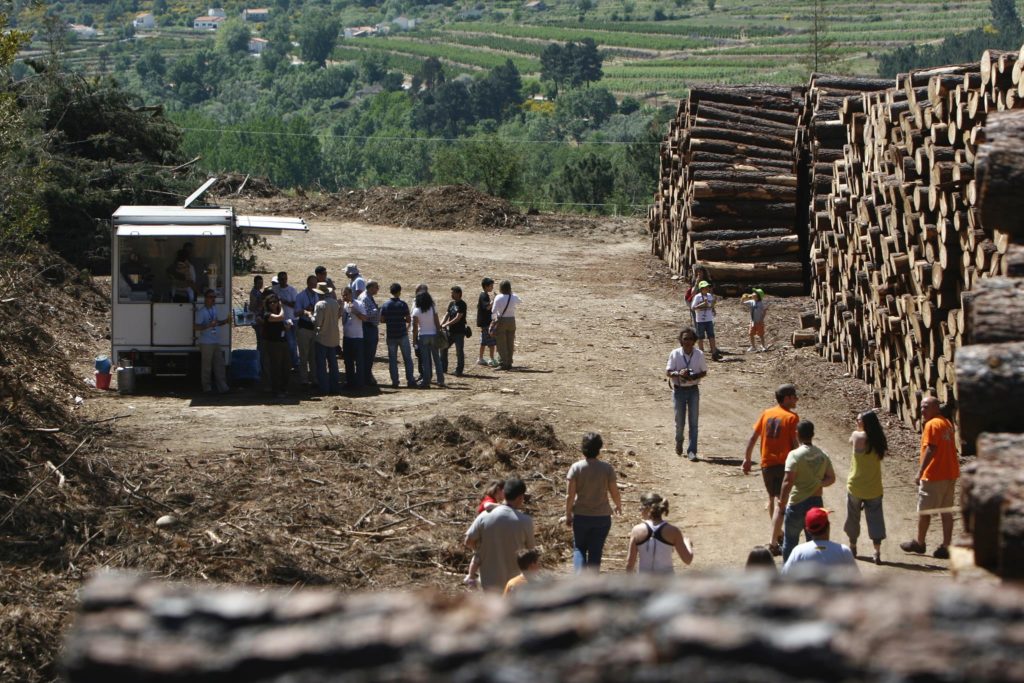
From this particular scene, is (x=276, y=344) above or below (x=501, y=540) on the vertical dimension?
above

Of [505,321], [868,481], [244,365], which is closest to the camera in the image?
[868,481]

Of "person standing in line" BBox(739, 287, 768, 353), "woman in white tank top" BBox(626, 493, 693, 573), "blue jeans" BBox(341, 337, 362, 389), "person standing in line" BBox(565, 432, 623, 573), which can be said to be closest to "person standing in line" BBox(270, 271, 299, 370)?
"blue jeans" BBox(341, 337, 362, 389)

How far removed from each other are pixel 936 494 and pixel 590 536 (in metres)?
3.42

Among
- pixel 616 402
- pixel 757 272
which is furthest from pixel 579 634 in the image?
pixel 757 272

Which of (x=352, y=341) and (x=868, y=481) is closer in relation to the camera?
(x=868, y=481)

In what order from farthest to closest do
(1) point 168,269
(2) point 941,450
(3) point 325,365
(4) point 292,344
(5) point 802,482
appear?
(4) point 292,344, (3) point 325,365, (1) point 168,269, (2) point 941,450, (5) point 802,482

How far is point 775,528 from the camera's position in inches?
477

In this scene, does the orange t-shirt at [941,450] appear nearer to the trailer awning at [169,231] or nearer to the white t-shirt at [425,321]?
the white t-shirt at [425,321]

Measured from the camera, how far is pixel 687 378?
50.2 ft

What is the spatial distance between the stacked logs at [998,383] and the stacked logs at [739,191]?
780 inches

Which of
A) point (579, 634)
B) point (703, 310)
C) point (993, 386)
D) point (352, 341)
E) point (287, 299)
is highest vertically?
point (993, 386)

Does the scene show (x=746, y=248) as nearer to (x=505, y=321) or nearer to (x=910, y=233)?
(x=505, y=321)

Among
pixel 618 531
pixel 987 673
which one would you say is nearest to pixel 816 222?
pixel 618 531

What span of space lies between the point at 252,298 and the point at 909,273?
8.68 m
